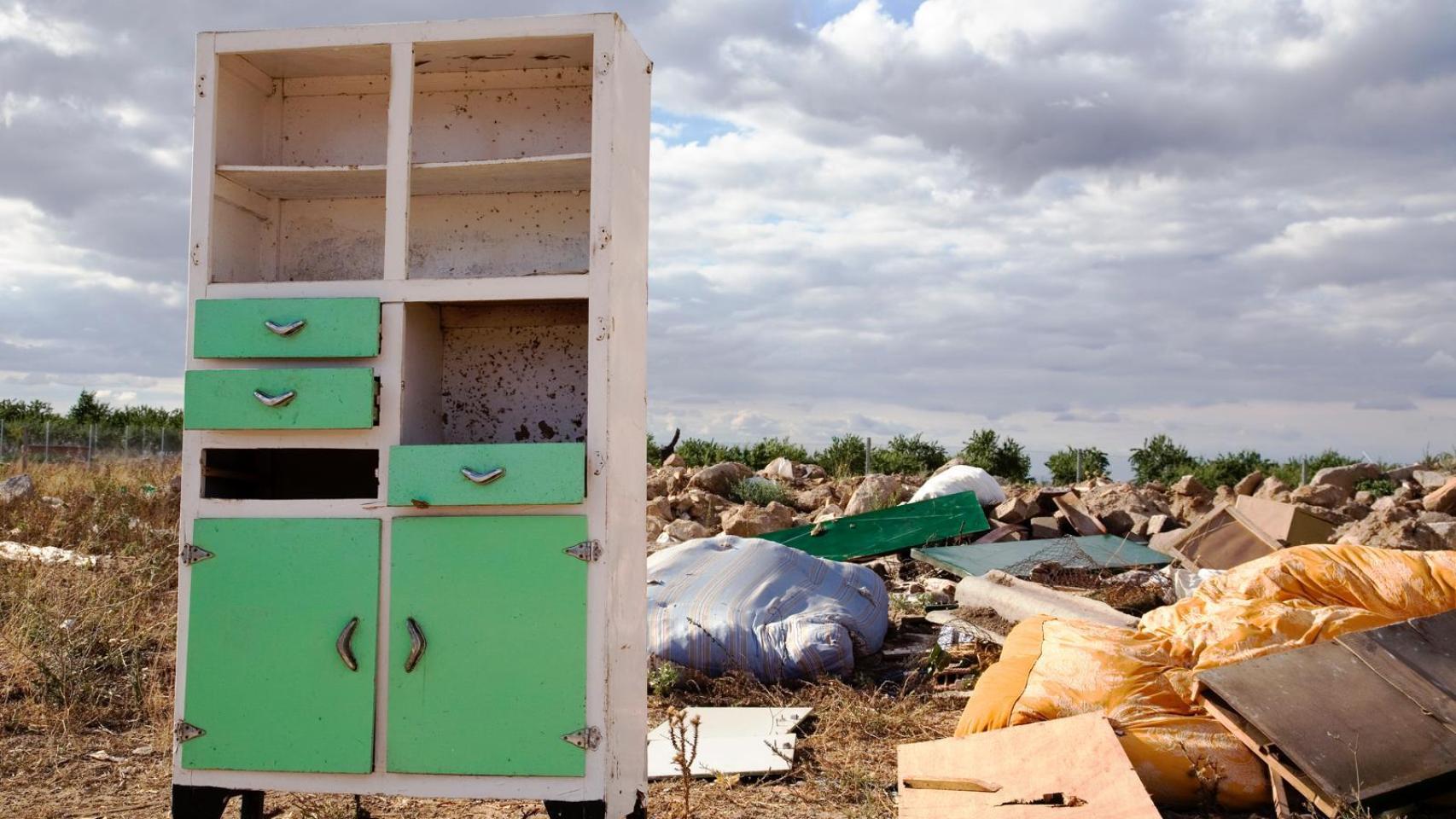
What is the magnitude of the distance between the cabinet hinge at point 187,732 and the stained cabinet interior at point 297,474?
75 centimetres

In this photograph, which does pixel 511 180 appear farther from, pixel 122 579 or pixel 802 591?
pixel 122 579

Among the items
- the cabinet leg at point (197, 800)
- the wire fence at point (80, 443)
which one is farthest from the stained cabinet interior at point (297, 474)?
the wire fence at point (80, 443)

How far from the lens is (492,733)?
3408 mm

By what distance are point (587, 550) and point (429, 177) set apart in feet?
4.83

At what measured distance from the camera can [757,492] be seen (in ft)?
38.5

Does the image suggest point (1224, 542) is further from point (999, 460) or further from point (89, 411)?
point (89, 411)

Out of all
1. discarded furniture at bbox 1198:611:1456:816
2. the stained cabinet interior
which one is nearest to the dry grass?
the stained cabinet interior

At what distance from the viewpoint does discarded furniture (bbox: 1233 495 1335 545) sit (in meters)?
7.77

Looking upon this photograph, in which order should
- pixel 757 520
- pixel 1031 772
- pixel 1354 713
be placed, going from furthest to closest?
1. pixel 757 520
2. pixel 1354 713
3. pixel 1031 772

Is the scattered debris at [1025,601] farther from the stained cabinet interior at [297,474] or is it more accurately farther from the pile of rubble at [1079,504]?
the stained cabinet interior at [297,474]

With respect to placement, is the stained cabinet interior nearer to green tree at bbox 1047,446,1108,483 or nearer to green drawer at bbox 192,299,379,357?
green drawer at bbox 192,299,379,357

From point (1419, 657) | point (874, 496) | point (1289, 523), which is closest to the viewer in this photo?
point (1419, 657)

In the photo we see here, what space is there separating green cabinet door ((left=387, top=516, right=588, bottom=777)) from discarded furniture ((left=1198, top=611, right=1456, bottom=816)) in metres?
2.35

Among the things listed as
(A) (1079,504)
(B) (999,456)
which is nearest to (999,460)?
(B) (999,456)
